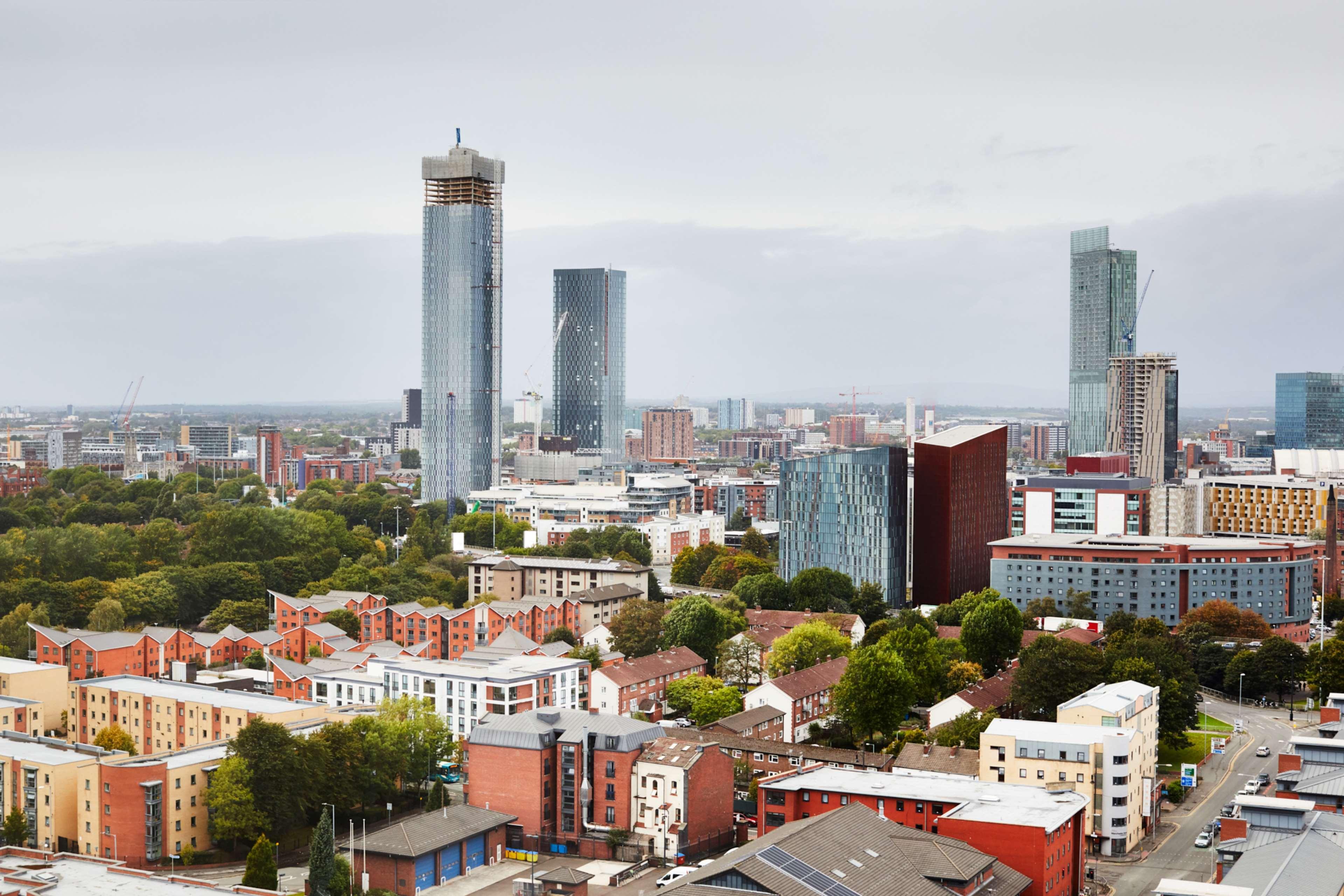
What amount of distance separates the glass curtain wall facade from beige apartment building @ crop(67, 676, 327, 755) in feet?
79.3

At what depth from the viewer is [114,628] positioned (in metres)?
43.7

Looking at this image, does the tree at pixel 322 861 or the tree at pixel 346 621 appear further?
the tree at pixel 346 621

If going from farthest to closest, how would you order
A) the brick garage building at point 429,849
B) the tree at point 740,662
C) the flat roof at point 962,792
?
1. the tree at point 740,662
2. the brick garage building at point 429,849
3. the flat roof at point 962,792

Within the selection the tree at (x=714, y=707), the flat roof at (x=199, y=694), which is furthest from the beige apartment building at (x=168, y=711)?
the tree at (x=714, y=707)

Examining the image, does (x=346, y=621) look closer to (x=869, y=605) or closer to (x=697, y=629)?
(x=697, y=629)

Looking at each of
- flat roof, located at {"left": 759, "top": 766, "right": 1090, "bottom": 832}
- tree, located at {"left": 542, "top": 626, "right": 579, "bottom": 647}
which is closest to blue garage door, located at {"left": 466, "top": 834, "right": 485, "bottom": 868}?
flat roof, located at {"left": 759, "top": 766, "right": 1090, "bottom": 832}

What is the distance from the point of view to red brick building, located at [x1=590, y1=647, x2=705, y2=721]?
34.8 m

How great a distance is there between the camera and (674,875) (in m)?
23.5

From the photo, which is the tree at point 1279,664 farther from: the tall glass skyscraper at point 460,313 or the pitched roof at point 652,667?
the tall glass skyscraper at point 460,313

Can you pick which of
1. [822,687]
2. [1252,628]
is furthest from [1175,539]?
[822,687]

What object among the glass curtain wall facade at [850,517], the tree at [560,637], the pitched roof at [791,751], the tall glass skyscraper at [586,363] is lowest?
the pitched roof at [791,751]

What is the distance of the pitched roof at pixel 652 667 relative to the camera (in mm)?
35094

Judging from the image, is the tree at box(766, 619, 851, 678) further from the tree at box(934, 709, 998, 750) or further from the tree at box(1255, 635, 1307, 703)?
the tree at box(1255, 635, 1307, 703)

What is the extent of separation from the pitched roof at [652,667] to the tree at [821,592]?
26.9 feet
